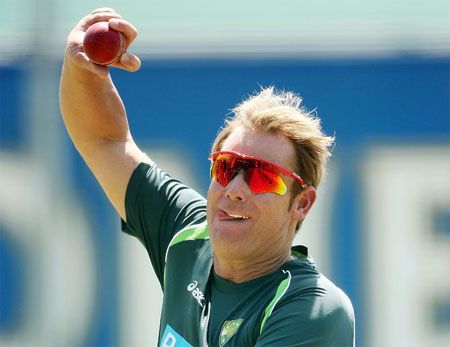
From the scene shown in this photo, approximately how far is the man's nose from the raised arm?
0.51 metres

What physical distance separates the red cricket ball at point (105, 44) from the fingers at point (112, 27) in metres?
0.02

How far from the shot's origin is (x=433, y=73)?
601 centimetres

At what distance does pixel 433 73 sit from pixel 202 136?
1.38m

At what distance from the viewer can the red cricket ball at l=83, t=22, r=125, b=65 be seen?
10.2 ft

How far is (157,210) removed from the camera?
130 inches

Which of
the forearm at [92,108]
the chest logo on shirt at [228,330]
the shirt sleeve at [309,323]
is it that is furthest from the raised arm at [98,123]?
the shirt sleeve at [309,323]

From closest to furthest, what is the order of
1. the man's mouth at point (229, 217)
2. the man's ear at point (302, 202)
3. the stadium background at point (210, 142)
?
the man's mouth at point (229, 217), the man's ear at point (302, 202), the stadium background at point (210, 142)

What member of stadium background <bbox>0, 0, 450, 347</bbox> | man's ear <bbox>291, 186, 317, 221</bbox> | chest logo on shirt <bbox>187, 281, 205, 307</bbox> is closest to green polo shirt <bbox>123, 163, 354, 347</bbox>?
chest logo on shirt <bbox>187, 281, 205, 307</bbox>

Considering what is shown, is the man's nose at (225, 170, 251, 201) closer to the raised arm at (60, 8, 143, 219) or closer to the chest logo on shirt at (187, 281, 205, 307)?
the chest logo on shirt at (187, 281, 205, 307)

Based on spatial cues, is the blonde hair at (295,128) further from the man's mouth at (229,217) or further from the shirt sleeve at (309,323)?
the shirt sleeve at (309,323)

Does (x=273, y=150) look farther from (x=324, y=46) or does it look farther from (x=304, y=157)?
(x=324, y=46)

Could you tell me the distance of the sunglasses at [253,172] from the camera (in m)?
2.95

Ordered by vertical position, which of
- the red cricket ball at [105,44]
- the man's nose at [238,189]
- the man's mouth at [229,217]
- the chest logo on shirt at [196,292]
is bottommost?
the chest logo on shirt at [196,292]

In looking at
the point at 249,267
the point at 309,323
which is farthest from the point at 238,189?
the point at 309,323
